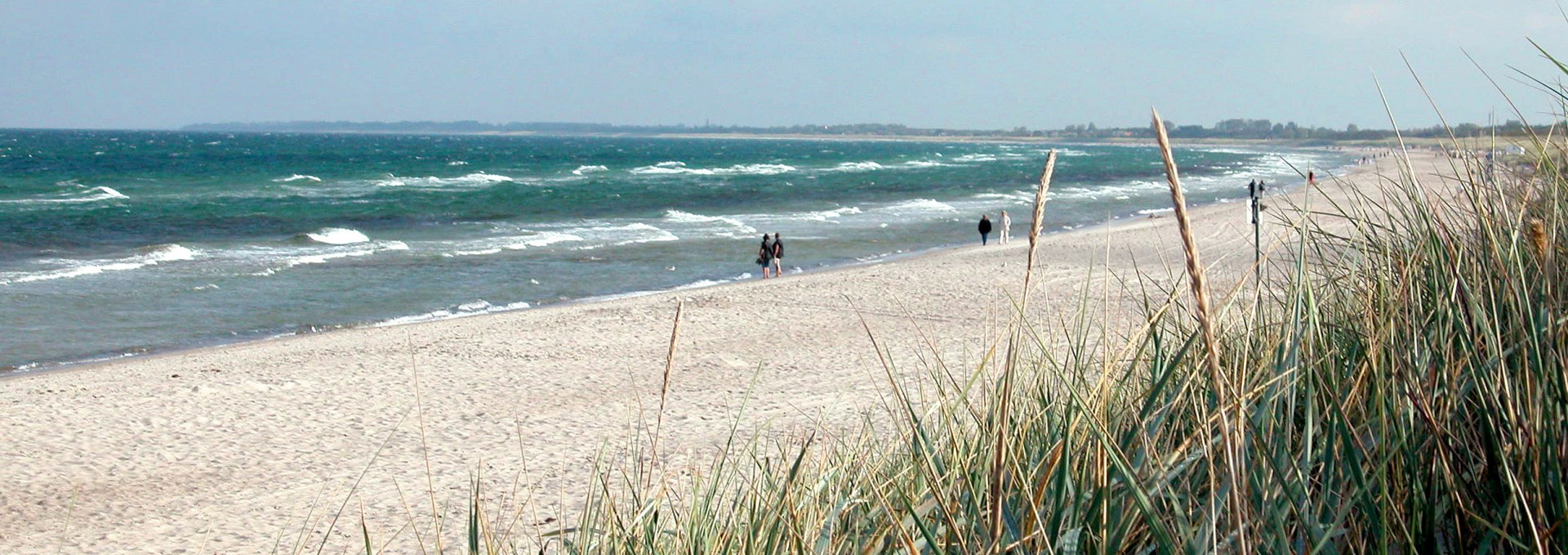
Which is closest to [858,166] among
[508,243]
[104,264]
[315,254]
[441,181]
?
[441,181]

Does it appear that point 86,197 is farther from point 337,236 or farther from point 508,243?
point 508,243

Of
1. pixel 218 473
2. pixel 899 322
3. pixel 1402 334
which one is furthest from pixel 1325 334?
pixel 899 322

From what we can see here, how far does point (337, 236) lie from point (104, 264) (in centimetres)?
645

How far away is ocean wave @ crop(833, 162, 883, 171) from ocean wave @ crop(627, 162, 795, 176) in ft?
10.7

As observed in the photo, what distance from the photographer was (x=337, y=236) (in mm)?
29172

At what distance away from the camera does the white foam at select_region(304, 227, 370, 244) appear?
28.4 metres

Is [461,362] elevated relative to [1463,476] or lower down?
lower down

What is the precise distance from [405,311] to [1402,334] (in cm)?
1678

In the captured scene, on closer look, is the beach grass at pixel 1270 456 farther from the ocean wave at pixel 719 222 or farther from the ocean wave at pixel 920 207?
the ocean wave at pixel 920 207

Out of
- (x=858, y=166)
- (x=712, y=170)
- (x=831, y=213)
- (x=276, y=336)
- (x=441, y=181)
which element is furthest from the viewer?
(x=858, y=166)

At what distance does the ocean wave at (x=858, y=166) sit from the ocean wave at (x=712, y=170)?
3.26 metres

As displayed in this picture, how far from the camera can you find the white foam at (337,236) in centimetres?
2838

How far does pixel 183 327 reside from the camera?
1630cm

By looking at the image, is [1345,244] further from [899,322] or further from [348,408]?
[899,322]
